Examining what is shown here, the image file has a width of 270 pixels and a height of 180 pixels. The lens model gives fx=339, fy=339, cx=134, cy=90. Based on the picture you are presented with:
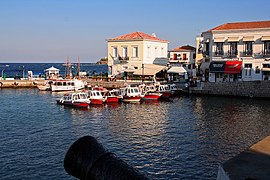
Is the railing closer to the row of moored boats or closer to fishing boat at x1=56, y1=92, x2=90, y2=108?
the row of moored boats

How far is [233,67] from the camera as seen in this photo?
46.3 metres

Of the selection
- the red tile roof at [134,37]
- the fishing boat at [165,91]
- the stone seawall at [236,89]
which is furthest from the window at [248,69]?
the red tile roof at [134,37]

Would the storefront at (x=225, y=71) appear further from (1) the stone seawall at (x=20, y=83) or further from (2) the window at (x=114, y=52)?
(1) the stone seawall at (x=20, y=83)

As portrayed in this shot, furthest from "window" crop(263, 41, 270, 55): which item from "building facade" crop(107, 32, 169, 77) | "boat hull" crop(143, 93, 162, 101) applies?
"building facade" crop(107, 32, 169, 77)

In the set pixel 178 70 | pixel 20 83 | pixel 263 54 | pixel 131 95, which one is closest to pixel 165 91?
pixel 131 95

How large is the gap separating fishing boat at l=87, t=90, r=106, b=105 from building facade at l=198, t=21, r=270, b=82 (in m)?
17.2

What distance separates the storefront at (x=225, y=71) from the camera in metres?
46.2

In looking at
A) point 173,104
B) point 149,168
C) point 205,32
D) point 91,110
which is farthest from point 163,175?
point 205,32

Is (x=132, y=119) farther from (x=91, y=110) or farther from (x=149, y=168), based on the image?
(x=149, y=168)

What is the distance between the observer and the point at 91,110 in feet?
118

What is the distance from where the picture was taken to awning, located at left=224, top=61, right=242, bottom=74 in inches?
1815

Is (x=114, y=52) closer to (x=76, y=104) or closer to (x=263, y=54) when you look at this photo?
(x=76, y=104)

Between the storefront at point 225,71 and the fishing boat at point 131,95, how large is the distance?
1205 cm

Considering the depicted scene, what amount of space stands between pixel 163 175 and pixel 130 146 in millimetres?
5284
